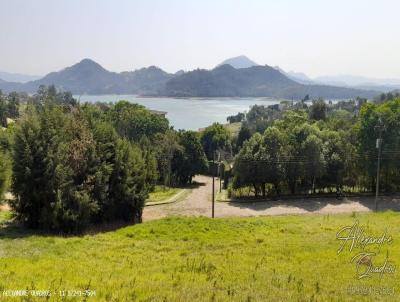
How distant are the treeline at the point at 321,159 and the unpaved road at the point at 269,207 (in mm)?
2856

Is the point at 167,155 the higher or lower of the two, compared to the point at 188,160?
higher

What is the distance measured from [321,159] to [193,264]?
29.3 metres

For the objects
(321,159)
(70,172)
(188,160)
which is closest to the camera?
(70,172)

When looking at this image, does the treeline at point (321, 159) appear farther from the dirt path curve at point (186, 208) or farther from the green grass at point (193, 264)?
the green grass at point (193, 264)

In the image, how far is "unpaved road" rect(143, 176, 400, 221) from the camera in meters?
31.5

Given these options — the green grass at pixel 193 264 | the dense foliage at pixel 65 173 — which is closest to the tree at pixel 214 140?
the dense foliage at pixel 65 173

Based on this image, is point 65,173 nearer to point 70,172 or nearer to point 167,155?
point 70,172

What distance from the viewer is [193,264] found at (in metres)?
11.8

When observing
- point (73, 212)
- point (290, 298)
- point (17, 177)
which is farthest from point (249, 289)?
point (17, 177)

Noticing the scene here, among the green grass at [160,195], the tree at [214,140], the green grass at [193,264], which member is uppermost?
the green grass at [193,264]

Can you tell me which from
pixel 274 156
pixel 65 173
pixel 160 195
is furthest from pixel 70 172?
pixel 274 156

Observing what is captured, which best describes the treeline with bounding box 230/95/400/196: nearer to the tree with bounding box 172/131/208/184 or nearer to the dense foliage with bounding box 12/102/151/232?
the tree with bounding box 172/131/208/184

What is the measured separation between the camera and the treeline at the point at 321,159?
3784cm

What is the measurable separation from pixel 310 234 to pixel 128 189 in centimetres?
1170
